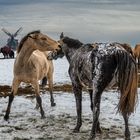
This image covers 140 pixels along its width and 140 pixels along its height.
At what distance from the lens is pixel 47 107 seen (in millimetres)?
12086

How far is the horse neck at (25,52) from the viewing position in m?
10.5

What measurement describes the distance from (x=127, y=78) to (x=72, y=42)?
8.09 ft

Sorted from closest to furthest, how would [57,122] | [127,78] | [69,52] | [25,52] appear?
[127,78] → [69,52] → [57,122] → [25,52]

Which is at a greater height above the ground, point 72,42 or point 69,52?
point 72,42

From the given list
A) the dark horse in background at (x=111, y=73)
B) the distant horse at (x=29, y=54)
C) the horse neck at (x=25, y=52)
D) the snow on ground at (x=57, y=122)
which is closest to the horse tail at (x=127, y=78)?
the dark horse in background at (x=111, y=73)

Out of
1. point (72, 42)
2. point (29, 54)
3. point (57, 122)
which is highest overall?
point (72, 42)

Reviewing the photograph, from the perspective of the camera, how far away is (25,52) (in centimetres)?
1054

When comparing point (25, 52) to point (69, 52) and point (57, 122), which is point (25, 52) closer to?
point (69, 52)

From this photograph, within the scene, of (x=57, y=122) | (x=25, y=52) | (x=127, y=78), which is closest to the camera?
(x=127, y=78)

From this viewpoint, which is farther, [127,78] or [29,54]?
[29,54]

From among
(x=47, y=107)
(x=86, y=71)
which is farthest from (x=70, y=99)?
(x=86, y=71)

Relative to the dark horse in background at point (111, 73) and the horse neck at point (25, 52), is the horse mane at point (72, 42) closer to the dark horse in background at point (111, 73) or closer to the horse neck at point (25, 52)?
the horse neck at point (25, 52)

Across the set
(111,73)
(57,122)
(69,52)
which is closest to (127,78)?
(111,73)

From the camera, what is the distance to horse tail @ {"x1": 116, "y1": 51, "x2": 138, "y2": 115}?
761 cm
